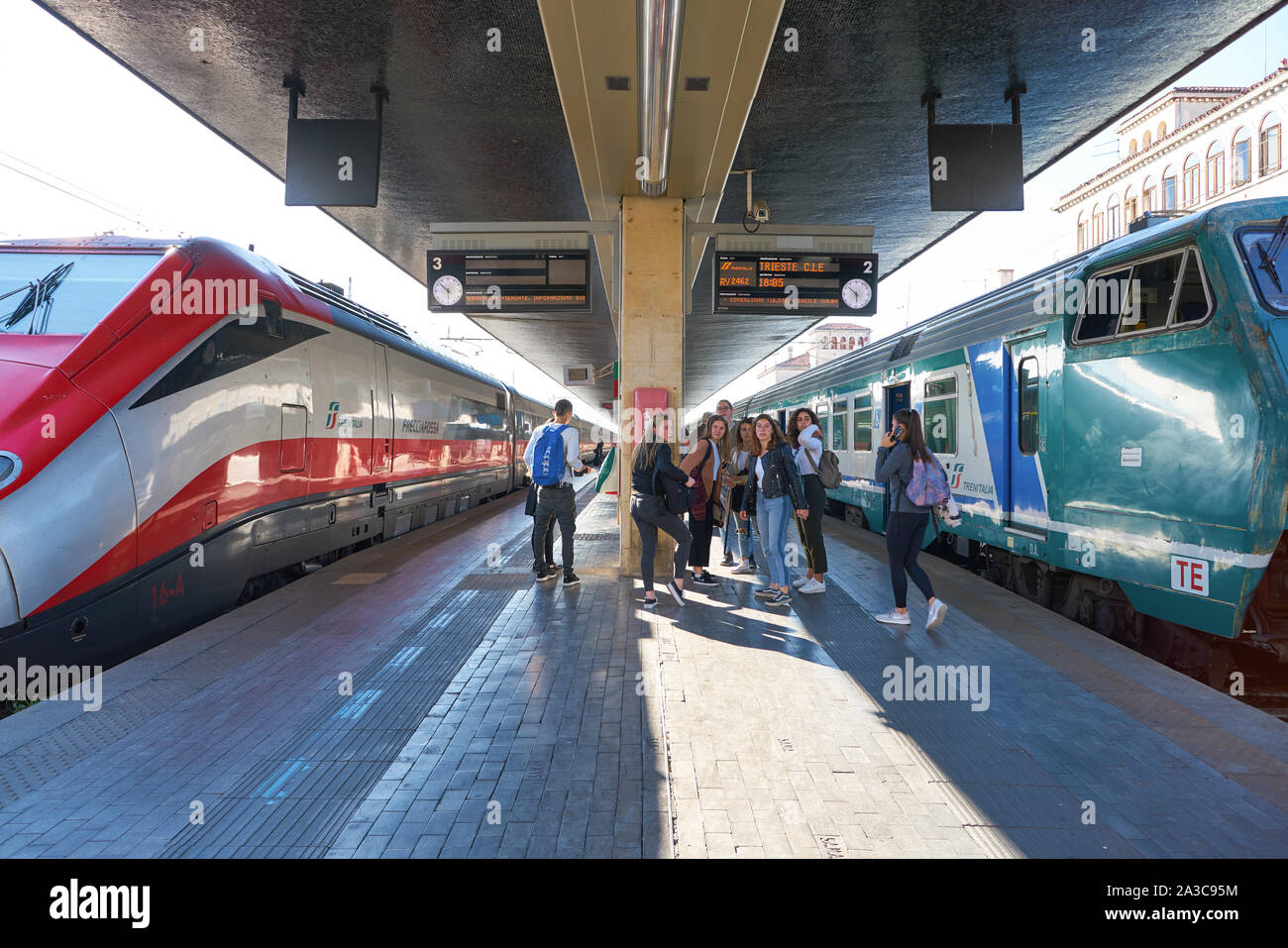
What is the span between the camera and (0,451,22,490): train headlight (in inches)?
164

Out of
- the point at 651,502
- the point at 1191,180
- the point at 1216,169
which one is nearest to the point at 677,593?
the point at 651,502

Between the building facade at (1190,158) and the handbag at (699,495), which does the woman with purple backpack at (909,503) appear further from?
the building facade at (1190,158)

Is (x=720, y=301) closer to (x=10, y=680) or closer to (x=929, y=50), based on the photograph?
(x=929, y=50)

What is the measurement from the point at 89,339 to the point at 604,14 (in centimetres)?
398

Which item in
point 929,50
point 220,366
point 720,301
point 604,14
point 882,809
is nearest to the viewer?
point 882,809

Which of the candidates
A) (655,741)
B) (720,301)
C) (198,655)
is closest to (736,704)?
(655,741)

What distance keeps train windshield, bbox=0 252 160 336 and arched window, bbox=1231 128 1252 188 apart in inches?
1693

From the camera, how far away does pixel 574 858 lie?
9.07ft

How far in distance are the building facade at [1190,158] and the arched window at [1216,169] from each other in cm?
4

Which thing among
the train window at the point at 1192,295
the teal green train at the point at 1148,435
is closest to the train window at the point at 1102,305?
the teal green train at the point at 1148,435

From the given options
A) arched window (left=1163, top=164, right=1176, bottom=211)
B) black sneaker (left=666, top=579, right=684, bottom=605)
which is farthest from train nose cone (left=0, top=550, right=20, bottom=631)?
arched window (left=1163, top=164, right=1176, bottom=211)

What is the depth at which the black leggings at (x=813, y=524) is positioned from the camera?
23.5ft

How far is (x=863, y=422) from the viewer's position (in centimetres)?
1243

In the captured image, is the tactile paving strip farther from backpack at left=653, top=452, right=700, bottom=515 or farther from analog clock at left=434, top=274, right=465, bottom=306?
analog clock at left=434, top=274, right=465, bottom=306
